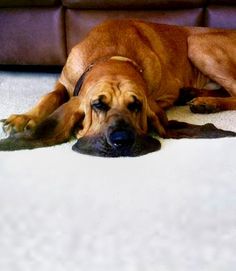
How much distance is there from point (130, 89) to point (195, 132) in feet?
1.07

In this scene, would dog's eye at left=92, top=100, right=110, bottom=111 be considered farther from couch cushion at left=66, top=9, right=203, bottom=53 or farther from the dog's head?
couch cushion at left=66, top=9, right=203, bottom=53

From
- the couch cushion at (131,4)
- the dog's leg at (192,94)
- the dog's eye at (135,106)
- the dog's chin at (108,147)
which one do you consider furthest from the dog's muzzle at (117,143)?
the couch cushion at (131,4)

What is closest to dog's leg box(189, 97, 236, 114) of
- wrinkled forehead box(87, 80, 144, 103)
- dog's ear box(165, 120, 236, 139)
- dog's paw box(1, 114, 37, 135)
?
dog's ear box(165, 120, 236, 139)

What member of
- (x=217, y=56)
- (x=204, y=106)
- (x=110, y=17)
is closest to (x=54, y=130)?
(x=204, y=106)

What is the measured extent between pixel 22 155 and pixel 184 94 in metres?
1.03

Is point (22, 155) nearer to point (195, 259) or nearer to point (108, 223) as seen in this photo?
point (108, 223)

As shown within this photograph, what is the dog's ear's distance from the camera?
6.30 ft

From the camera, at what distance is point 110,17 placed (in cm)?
291

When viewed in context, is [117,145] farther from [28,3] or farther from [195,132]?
[28,3]

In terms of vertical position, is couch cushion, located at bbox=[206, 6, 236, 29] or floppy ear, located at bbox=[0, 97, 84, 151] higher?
couch cushion, located at bbox=[206, 6, 236, 29]

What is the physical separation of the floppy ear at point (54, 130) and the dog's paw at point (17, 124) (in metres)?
0.04

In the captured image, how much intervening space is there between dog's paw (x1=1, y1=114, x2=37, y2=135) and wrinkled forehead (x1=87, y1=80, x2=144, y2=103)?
0.28m

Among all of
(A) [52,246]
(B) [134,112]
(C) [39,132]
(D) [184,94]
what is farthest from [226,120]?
(A) [52,246]

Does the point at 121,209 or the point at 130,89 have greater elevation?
the point at 130,89
